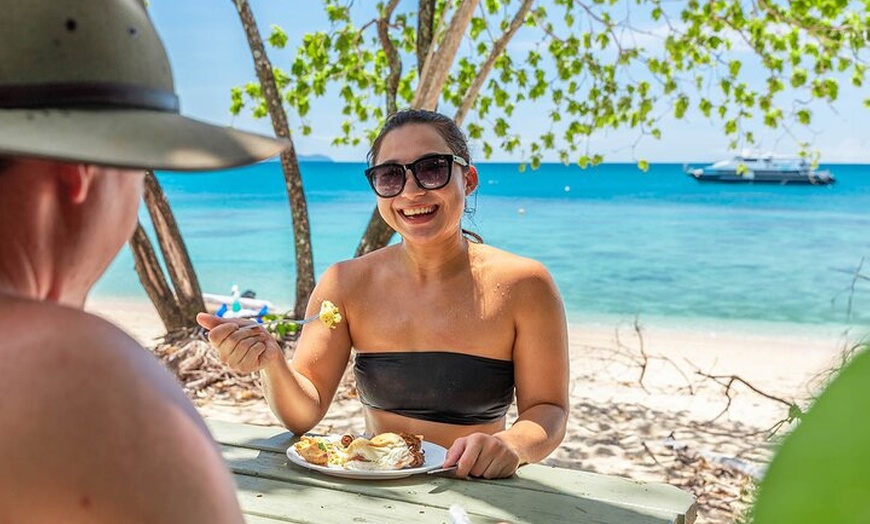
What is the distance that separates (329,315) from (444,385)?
39cm

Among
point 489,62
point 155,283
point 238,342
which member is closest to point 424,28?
point 489,62

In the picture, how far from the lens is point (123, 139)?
672mm

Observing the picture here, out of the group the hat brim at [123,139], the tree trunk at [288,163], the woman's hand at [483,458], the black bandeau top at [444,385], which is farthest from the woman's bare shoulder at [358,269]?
the tree trunk at [288,163]

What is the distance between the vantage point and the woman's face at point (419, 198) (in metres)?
2.55

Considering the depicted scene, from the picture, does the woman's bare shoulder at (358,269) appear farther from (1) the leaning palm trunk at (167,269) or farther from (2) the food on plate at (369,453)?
(1) the leaning palm trunk at (167,269)

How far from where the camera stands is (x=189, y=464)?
621 millimetres

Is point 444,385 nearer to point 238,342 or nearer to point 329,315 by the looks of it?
point 329,315

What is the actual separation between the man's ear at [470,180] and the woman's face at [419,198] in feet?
0.36

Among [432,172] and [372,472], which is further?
[432,172]

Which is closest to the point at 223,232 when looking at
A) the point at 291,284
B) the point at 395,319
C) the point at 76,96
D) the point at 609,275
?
the point at 291,284

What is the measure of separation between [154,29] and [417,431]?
1.90m

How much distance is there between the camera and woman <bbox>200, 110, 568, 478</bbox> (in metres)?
2.49

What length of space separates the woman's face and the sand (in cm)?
83

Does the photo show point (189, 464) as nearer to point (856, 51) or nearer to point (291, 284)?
point (856, 51)
